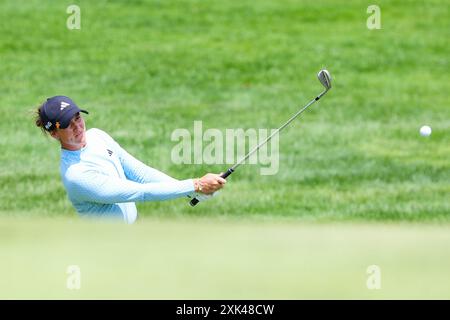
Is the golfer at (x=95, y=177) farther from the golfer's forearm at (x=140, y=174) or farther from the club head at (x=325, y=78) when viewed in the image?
the club head at (x=325, y=78)

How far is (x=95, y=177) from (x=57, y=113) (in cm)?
52

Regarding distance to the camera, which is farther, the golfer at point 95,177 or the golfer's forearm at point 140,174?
the golfer's forearm at point 140,174

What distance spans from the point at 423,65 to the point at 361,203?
6202mm

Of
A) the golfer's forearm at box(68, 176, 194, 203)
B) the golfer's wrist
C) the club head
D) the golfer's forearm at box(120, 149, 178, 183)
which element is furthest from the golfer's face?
the club head

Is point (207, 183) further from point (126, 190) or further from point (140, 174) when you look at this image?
point (140, 174)

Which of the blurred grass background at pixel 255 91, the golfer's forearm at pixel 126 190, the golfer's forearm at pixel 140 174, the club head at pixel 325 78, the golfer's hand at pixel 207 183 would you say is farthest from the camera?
the blurred grass background at pixel 255 91

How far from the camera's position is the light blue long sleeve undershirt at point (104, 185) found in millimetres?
7430

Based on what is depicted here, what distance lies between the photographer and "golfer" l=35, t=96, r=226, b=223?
7.45 m

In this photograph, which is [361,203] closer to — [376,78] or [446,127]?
[446,127]

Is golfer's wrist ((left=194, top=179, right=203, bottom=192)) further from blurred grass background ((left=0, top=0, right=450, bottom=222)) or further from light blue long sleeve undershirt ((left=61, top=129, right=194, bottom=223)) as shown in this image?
blurred grass background ((left=0, top=0, right=450, bottom=222))

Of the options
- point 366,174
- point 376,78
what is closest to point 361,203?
point 366,174

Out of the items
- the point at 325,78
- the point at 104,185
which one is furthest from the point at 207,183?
the point at 325,78

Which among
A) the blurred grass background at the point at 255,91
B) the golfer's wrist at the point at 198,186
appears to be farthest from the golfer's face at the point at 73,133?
the blurred grass background at the point at 255,91

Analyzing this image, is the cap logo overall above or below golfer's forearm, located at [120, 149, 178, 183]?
above
